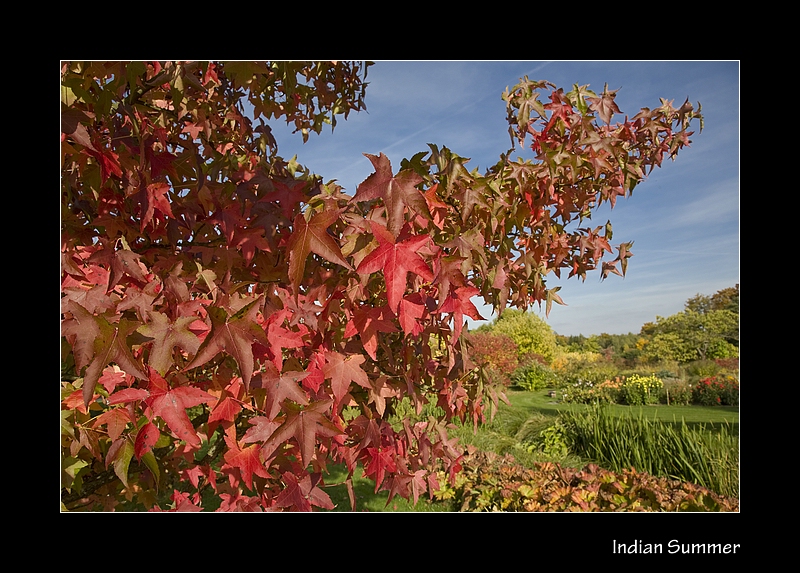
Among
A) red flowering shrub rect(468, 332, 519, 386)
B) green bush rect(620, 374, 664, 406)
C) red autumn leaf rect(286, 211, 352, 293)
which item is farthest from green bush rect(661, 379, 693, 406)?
red autumn leaf rect(286, 211, 352, 293)

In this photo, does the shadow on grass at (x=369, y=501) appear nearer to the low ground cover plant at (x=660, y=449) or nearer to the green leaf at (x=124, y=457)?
the low ground cover plant at (x=660, y=449)

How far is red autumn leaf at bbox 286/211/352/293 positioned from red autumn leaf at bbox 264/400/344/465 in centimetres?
31

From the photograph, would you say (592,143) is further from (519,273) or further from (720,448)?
(720,448)

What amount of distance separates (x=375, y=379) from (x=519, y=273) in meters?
0.72

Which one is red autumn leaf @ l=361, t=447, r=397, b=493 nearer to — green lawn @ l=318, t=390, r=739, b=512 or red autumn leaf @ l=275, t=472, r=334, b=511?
red autumn leaf @ l=275, t=472, r=334, b=511

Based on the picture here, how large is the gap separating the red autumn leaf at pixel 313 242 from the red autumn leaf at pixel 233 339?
0.52ft

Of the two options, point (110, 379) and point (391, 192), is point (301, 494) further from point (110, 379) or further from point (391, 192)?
point (391, 192)

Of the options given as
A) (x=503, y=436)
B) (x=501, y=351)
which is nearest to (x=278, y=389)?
(x=503, y=436)

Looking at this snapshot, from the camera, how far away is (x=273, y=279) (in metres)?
1.48

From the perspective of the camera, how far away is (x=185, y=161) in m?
1.60

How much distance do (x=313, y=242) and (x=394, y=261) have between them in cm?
20

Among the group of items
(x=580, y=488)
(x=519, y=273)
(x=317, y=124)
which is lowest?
(x=580, y=488)
